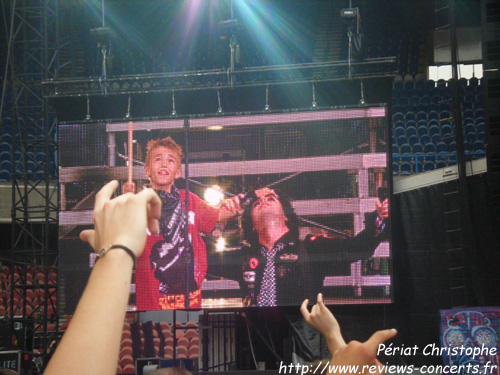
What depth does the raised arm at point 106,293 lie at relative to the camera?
0.83 meters

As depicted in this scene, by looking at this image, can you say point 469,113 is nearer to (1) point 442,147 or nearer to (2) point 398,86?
(1) point 442,147

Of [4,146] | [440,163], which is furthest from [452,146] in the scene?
[4,146]

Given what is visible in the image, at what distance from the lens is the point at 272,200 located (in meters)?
10.2

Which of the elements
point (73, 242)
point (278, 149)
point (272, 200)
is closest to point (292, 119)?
point (278, 149)

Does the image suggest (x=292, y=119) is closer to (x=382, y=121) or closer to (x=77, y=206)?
(x=382, y=121)

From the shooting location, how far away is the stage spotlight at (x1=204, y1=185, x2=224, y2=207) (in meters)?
10.3

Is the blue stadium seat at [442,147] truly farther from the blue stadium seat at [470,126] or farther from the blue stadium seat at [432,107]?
the blue stadium seat at [432,107]

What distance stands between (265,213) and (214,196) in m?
0.78

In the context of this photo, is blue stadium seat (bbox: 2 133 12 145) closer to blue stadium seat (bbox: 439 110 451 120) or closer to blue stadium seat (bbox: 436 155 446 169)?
blue stadium seat (bbox: 436 155 446 169)

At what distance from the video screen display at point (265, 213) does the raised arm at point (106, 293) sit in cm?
916

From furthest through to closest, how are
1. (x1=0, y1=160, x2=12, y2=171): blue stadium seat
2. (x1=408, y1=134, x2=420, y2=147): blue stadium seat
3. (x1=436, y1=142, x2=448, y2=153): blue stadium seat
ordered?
(x1=408, y1=134, x2=420, y2=147): blue stadium seat
(x1=436, y1=142, x2=448, y2=153): blue stadium seat
(x1=0, y1=160, x2=12, y2=171): blue stadium seat

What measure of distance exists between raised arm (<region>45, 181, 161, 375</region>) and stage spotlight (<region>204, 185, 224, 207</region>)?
9.23m

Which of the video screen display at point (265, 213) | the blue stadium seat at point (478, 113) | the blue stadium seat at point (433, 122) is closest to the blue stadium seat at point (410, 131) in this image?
the blue stadium seat at point (433, 122)

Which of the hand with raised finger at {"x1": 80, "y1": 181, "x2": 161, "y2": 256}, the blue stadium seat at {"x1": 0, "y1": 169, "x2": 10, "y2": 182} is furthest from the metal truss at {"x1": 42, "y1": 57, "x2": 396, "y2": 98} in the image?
the hand with raised finger at {"x1": 80, "y1": 181, "x2": 161, "y2": 256}
